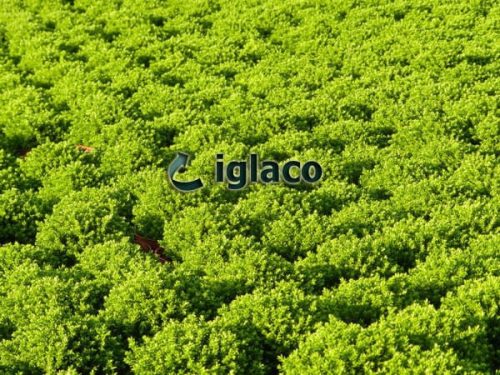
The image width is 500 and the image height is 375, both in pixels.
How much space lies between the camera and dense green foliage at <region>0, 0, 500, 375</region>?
8.98 meters

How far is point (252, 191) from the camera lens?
1209 centimetres

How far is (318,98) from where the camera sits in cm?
1449

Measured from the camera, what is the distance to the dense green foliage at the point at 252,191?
8.98 m

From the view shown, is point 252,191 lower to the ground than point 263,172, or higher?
lower

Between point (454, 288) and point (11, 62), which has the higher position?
point (11, 62)

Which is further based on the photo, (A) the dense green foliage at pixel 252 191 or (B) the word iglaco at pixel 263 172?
(B) the word iglaco at pixel 263 172

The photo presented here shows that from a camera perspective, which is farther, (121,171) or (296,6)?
(296,6)

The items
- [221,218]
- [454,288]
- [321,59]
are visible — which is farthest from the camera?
[321,59]

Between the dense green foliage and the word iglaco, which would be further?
the word iglaco

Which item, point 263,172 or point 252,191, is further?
point 263,172

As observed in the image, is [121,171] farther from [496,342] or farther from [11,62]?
[496,342]

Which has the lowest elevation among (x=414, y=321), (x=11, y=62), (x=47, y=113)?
(x=414, y=321)

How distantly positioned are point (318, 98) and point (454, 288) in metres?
5.82

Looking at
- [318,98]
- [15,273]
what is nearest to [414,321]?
[15,273]
